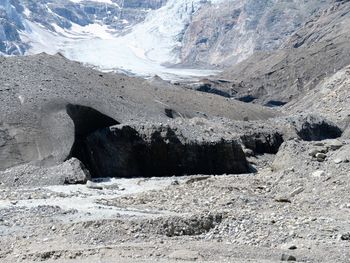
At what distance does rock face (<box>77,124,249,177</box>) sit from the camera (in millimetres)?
26859

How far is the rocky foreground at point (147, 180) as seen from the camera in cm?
1302

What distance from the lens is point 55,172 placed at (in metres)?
23.0

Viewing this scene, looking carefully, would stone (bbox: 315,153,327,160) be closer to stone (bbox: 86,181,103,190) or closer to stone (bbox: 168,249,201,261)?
stone (bbox: 86,181,103,190)

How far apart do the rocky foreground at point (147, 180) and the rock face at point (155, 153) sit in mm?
40

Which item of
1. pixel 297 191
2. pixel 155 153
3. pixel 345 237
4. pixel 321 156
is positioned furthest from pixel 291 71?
pixel 345 237

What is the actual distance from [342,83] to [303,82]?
34253 mm

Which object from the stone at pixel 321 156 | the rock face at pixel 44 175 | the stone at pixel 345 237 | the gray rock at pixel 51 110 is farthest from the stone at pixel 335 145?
the stone at pixel 345 237

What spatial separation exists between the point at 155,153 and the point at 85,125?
2.76m

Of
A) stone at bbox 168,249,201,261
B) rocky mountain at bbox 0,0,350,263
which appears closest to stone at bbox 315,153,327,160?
rocky mountain at bbox 0,0,350,263

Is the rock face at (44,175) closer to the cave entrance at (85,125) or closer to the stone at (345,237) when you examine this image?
the cave entrance at (85,125)

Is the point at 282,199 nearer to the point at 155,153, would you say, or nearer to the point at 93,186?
the point at 93,186

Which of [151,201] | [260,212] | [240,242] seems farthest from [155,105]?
[240,242]

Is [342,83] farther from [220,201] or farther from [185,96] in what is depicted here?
[220,201]

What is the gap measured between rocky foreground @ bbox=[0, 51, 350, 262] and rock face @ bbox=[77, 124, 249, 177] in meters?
0.04
